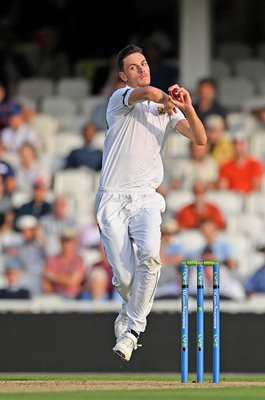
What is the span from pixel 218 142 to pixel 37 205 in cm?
198

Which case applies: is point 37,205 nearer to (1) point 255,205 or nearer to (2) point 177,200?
(2) point 177,200

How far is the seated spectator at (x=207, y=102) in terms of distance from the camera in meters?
15.0

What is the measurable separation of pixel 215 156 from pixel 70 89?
2733mm

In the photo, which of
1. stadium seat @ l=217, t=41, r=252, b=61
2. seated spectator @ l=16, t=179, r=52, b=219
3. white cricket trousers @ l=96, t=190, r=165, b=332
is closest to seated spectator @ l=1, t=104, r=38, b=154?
seated spectator @ l=16, t=179, r=52, b=219

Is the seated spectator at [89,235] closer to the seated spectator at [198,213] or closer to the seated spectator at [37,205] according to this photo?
the seated spectator at [37,205]

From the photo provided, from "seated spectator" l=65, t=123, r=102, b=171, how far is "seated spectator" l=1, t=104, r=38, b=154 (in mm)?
529

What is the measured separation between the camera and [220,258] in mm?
13617

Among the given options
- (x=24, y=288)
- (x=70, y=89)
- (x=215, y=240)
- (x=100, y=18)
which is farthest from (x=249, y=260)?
(x=100, y=18)

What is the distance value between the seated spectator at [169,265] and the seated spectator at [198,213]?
0.56ft

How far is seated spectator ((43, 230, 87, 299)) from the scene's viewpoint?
13602 millimetres

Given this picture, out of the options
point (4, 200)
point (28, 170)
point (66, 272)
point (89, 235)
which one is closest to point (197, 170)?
point (89, 235)

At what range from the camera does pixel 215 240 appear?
13734mm

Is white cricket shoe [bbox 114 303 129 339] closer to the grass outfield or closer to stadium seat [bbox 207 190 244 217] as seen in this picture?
the grass outfield

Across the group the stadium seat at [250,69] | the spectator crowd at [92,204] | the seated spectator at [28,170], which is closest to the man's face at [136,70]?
the spectator crowd at [92,204]
